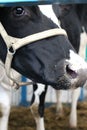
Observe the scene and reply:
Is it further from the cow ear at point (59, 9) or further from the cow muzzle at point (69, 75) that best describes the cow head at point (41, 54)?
the cow ear at point (59, 9)

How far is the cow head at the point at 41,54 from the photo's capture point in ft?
6.93

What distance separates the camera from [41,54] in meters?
2.21

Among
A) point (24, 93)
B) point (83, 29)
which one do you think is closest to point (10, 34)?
point (83, 29)

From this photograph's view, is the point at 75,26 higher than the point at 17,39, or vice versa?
the point at 17,39

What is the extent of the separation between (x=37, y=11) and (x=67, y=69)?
13.9 inches

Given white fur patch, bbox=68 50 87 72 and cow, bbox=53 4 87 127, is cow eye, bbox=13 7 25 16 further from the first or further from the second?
cow, bbox=53 4 87 127

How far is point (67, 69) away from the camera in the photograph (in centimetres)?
211

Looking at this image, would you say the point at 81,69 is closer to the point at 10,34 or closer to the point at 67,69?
the point at 67,69

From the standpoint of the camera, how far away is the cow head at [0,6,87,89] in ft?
6.93

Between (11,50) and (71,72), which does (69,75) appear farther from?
(11,50)

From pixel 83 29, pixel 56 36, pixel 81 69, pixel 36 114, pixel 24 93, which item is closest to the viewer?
pixel 81 69

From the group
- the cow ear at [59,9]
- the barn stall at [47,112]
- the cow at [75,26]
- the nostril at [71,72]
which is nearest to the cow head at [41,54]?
the nostril at [71,72]

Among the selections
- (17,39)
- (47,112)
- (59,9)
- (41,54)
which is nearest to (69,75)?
(41,54)

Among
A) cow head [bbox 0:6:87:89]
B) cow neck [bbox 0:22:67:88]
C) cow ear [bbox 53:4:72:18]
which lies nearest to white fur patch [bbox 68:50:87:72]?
cow head [bbox 0:6:87:89]
